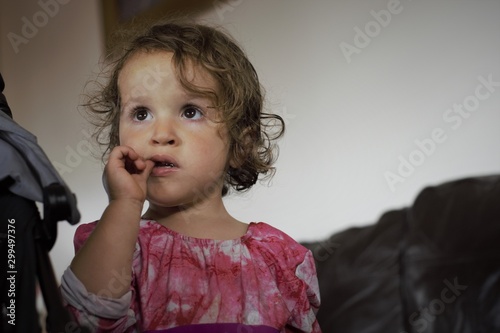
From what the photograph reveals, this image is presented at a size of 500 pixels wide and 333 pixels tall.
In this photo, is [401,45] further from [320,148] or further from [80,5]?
[80,5]

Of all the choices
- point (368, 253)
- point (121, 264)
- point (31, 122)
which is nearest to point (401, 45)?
point (368, 253)

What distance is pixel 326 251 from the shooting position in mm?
2215

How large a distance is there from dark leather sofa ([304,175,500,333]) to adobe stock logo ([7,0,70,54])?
5.65 ft

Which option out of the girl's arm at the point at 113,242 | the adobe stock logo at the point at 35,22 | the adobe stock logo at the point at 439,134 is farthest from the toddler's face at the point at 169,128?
the adobe stock logo at the point at 35,22

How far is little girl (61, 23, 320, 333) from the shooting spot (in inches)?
40.7

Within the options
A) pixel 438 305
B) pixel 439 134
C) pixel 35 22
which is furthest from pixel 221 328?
pixel 35 22

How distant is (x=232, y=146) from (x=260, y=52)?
1.20 m

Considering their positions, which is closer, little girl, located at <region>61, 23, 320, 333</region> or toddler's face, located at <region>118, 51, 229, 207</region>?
little girl, located at <region>61, 23, 320, 333</region>

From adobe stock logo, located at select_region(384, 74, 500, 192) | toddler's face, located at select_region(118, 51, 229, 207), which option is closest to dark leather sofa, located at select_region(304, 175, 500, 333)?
adobe stock logo, located at select_region(384, 74, 500, 192)

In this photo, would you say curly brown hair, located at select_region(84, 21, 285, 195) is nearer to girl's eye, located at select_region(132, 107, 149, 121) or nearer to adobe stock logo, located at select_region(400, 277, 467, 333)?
girl's eye, located at select_region(132, 107, 149, 121)

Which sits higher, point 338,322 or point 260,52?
point 260,52

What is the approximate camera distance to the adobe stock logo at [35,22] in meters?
3.10

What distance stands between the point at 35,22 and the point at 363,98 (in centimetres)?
168

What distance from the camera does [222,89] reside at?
136 centimetres
